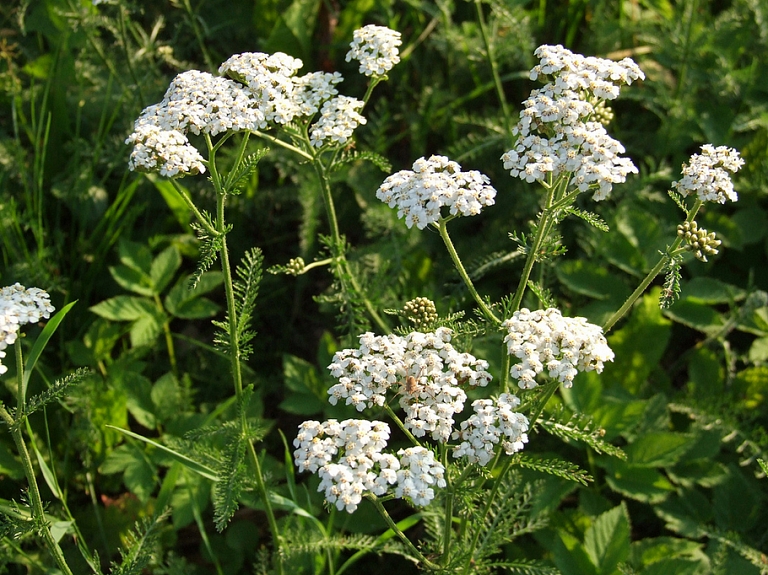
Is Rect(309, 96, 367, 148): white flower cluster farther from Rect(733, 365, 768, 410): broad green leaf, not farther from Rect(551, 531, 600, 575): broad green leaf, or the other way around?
Rect(733, 365, 768, 410): broad green leaf

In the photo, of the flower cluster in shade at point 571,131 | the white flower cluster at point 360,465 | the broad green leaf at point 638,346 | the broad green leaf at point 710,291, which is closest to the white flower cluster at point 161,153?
the white flower cluster at point 360,465

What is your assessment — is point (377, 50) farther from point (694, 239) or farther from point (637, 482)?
point (637, 482)

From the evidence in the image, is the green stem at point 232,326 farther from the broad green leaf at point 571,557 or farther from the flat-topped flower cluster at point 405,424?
the broad green leaf at point 571,557

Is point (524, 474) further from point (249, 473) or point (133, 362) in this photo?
point (133, 362)

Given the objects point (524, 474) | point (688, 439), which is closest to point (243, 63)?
point (524, 474)

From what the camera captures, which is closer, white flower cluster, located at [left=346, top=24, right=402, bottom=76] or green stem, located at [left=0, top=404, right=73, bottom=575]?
green stem, located at [left=0, top=404, right=73, bottom=575]

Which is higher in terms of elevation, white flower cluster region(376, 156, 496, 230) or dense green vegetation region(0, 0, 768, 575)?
white flower cluster region(376, 156, 496, 230)

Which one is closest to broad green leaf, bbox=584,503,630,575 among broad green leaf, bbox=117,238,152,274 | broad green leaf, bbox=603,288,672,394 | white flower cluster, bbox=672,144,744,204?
broad green leaf, bbox=603,288,672,394

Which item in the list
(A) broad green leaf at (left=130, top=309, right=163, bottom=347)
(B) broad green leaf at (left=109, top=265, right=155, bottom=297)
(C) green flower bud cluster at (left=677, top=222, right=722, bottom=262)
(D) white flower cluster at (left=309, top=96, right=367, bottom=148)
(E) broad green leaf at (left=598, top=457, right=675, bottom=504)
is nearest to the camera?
(C) green flower bud cluster at (left=677, top=222, right=722, bottom=262)
